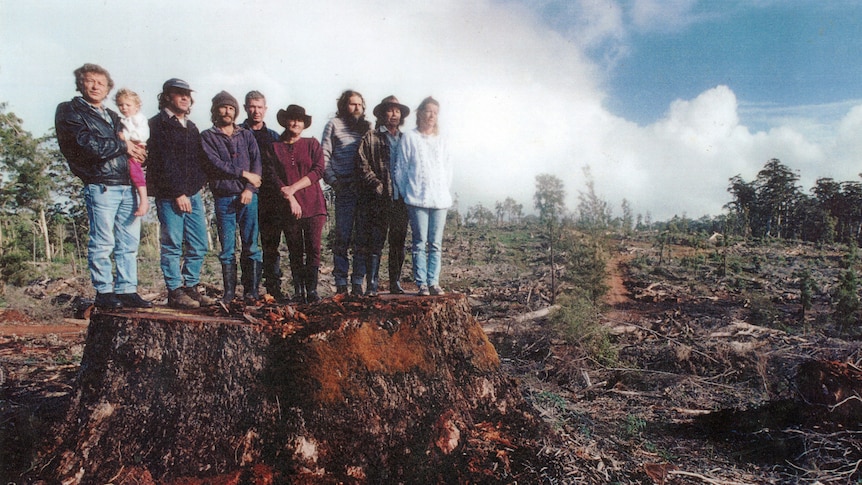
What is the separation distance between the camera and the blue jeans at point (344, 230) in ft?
13.6

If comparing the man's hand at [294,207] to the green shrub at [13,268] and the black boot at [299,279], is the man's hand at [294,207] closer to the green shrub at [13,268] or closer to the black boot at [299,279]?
the black boot at [299,279]

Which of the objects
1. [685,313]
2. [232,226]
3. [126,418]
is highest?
[232,226]

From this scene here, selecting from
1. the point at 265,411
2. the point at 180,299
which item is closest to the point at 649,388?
the point at 265,411

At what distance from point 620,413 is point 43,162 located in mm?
22564

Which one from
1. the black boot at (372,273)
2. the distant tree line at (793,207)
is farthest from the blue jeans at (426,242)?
the distant tree line at (793,207)

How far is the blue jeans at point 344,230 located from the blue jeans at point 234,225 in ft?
2.47

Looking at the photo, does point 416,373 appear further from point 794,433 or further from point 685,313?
point 685,313

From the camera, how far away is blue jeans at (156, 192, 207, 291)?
3.60 metres

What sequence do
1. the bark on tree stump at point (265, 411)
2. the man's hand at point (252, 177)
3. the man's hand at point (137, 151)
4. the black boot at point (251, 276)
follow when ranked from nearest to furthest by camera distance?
1. the bark on tree stump at point (265, 411)
2. the man's hand at point (137, 151)
3. the man's hand at point (252, 177)
4. the black boot at point (251, 276)

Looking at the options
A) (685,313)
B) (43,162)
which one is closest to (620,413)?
(685,313)

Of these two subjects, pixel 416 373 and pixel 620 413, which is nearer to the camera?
pixel 416 373

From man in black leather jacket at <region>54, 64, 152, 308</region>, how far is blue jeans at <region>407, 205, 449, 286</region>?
2277mm

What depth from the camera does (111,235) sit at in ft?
11.3

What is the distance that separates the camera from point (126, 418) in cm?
256
